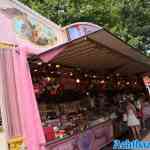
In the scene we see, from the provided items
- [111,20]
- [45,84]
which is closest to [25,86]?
[45,84]

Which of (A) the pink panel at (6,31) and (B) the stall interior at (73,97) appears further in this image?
(B) the stall interior at (73,97)

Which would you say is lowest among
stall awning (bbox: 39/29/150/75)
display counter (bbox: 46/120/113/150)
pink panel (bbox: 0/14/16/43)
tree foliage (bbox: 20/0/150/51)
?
display counter (bbox: 46/120/113/150)

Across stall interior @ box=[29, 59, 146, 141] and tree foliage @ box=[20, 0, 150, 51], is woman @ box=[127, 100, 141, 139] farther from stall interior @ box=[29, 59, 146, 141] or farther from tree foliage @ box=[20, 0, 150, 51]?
tree foliage @ box=[20, 0, 150, 51]

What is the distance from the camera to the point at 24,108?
7.29 m

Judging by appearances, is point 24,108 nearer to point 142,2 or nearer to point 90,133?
point 90,133

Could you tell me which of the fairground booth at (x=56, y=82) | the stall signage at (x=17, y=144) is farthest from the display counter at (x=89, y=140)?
the stall signage at (x=17, y=144)

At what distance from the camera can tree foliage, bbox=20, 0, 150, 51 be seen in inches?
876

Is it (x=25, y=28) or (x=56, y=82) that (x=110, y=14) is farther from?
(x=25, y=28)

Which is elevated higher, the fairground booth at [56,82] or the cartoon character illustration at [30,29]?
the cartoon character illustration at [30,29]

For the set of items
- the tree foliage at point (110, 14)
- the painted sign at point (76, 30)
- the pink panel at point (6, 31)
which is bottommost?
the pink panel at point (6, 31)

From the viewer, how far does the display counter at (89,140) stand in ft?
27.7

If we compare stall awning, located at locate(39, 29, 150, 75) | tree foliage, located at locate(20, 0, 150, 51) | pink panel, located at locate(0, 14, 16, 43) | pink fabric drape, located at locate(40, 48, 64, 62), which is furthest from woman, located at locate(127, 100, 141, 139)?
tree foliage, located at locate(20, 0, 150, 51)

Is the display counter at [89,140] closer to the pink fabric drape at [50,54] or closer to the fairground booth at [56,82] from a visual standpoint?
the fairground booth at [56,82]

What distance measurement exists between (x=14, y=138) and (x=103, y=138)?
15.8ft
